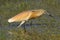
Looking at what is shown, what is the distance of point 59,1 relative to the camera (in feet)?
43.7

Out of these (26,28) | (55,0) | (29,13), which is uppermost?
(29,13)

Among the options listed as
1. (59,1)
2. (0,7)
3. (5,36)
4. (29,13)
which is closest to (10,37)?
(5,36)

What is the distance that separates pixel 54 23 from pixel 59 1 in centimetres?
343

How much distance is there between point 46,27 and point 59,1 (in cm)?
396

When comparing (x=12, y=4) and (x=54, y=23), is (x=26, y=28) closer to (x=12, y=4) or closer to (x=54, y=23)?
(x=54, y=23)

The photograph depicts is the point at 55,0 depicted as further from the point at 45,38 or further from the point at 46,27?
the point at 45,38

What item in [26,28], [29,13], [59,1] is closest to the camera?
[29,13]

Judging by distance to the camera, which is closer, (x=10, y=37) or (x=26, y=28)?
(x=10, y=37)

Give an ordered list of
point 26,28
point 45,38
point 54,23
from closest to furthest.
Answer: point 45,38
point 26,28
point 54,23

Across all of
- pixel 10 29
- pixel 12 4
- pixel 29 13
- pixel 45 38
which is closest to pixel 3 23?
pixel 10 29

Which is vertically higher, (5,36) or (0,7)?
(5,36)

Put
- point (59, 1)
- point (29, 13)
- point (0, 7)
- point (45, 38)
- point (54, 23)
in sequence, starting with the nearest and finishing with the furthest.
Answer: point (45, 38) → point (29, 13) → point (54, 23) → point (0, 7) → point (59, 1)

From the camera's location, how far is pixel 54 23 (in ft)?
32.9

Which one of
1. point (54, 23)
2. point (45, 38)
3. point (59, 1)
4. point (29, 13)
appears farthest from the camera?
point (59, 1)
